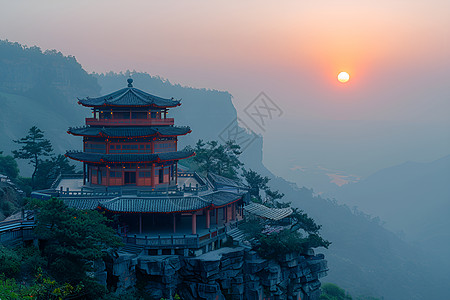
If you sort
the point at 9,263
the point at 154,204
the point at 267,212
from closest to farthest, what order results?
1. the point at 9,263
2. the point at 154,204
3. the point at 267,212

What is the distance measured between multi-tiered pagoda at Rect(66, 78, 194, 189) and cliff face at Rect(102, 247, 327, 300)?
853 cm

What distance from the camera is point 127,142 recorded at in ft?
118

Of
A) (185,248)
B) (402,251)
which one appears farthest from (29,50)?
(185,248)

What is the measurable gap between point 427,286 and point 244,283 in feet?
310

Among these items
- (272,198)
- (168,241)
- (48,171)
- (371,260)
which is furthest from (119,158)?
(371,260)

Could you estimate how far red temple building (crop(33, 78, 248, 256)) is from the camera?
30844 mm

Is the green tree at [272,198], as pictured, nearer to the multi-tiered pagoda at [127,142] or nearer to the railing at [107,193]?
the multi-tiered pagoda at [127,142]

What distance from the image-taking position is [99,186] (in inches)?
1449

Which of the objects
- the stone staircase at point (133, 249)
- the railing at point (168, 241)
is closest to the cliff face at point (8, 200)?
the stone staircase at point (133, 249)

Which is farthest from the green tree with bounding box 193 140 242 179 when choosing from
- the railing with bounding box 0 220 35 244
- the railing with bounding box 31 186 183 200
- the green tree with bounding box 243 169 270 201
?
the railing with bounding box 0 220 35 244

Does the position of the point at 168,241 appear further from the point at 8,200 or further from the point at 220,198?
the point at 8,200

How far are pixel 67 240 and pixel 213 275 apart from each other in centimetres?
1094

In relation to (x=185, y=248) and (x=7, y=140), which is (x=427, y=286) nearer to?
(x=185, y=248)

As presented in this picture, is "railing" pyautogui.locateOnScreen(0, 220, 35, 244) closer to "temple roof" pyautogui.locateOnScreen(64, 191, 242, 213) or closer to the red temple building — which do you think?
"temple roof" pyautogui.locateOnScreen(64, 191, 242, 213)
